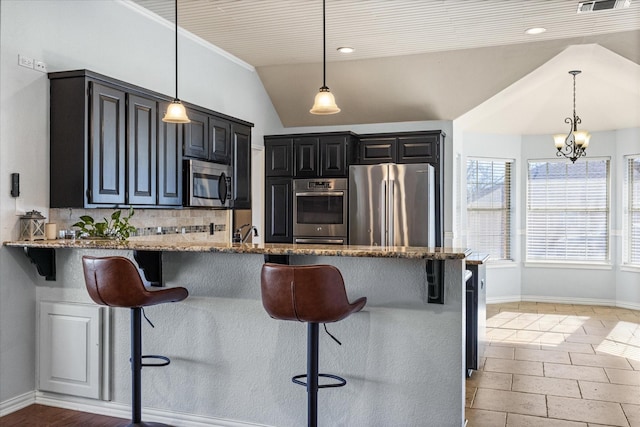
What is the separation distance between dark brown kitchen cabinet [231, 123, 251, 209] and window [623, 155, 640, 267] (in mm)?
5191

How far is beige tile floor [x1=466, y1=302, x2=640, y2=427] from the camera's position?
134 inches

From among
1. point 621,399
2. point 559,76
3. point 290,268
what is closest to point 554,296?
point 559,76

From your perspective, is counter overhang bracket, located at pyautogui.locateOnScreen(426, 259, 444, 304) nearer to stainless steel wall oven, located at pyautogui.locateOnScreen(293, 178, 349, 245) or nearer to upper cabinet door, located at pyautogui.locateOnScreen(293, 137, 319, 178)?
stainless steel wall oven, located at pyautogui.locateOnScreen(293, 178, 349, 245)

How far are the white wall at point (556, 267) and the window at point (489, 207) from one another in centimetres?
13

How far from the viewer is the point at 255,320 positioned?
120 inches

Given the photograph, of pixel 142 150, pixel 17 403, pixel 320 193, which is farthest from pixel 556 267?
pixel 17 403

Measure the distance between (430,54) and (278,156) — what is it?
198cm

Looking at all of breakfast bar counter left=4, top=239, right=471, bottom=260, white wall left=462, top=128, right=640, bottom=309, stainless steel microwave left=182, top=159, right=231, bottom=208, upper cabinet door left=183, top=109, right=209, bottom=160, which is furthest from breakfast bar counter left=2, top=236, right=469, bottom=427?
white wall left=462, top=128, right=640, bottom=309

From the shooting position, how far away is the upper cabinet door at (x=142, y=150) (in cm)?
384

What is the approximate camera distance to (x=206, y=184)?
468 cm

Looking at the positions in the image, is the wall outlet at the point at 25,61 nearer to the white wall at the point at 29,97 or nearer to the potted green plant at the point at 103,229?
the white wall at the point at 29,97

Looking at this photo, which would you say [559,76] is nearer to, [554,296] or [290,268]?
[554,296]

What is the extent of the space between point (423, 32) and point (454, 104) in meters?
1.24

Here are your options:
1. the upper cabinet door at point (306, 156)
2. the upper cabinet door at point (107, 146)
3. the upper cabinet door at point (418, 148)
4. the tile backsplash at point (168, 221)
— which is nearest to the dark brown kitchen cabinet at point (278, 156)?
the upper cabinet door at point (306, 156)
